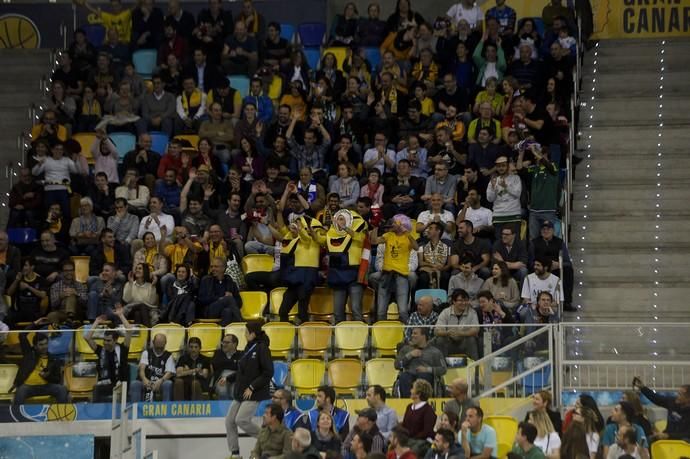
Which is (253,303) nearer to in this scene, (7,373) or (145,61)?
(7,373)

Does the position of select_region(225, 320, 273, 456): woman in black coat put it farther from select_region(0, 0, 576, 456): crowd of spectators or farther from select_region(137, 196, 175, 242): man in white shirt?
select_region(137, 196, 175, 242): man in white shirt

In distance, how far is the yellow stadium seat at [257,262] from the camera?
67.1ft

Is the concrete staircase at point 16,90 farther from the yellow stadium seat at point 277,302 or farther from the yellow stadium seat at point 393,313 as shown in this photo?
the yellow stadium seat at point 393,313

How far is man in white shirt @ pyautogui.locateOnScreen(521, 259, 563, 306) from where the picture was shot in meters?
18.8

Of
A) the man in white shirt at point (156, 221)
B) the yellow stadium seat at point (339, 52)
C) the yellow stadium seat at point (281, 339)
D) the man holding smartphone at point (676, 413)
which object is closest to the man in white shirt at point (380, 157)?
the man in white shirt at point (156, 221)

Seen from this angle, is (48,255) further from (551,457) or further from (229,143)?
(551,457)

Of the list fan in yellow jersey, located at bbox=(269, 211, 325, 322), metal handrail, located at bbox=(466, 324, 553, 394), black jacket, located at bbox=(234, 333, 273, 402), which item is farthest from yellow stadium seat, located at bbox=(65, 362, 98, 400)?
metal handrail, located at bbox=(466, 324, 553, 394)

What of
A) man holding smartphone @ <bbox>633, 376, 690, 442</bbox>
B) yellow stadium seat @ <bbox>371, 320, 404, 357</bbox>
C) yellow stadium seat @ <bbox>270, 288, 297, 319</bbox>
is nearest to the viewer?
man holding smartphone @ <bbox>633, 376, 690, 442</bbox>

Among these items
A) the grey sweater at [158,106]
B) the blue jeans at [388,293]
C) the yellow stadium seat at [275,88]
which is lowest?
the blue jeans at [388,293]

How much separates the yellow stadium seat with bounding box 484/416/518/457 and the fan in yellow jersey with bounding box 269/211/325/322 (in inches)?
166

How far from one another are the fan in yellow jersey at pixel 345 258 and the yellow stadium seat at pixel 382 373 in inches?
99.5

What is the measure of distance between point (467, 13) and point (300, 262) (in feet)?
22.0

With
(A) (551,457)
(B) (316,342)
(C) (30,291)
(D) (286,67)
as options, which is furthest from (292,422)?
(D) (286,67)

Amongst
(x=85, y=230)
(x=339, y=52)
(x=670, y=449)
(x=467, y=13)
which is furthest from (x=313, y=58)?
(x=670, y=449)
